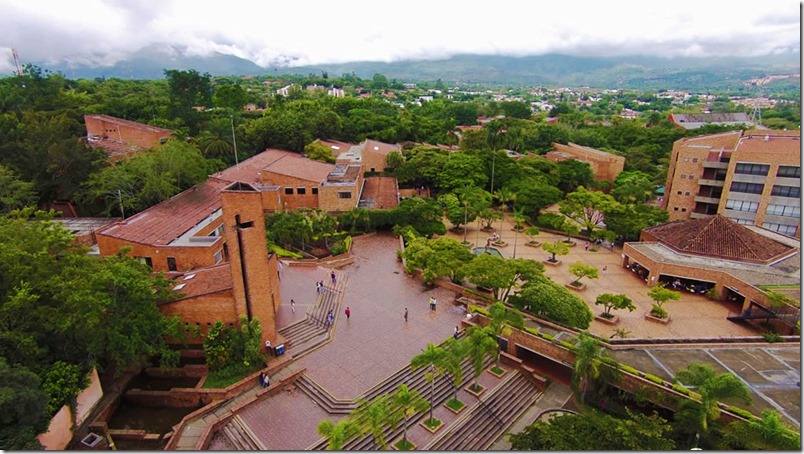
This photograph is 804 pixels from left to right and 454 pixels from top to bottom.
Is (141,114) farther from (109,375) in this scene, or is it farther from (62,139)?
(109,375)

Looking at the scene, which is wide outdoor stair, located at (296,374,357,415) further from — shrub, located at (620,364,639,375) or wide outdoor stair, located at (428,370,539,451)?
shrub, located at (620,364,639,375)

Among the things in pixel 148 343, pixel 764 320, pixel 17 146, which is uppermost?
pixel 17 146

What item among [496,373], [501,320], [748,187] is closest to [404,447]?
[496,373]

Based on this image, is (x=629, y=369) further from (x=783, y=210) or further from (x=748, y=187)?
(x=783, y=210)

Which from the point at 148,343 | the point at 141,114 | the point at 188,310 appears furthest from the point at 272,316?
the point at 141,114

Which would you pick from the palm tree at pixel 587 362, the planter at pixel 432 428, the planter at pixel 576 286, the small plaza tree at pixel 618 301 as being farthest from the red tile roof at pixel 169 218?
the planter at pixel 576 286
